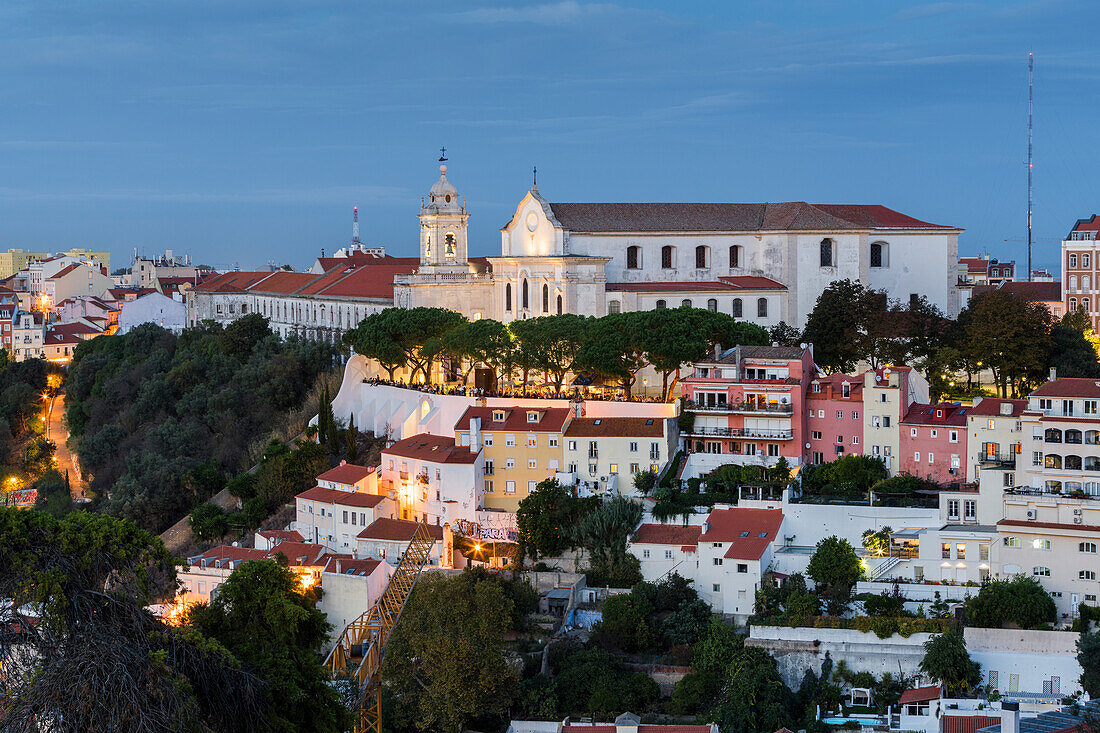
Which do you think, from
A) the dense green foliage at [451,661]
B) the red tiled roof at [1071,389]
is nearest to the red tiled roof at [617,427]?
the dense green foliage at [451,661]

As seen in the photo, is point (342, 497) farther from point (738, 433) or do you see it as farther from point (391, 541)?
point (738, 433)

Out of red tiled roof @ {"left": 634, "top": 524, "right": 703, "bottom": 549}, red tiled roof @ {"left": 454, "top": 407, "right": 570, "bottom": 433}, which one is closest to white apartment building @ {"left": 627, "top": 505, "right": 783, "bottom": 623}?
red tiled roof @ {"left": 634, "top": 524, "right": 703, "bottom": 549}

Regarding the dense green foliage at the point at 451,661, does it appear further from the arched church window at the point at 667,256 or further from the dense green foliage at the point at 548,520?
the arched church window at the point at 667,256

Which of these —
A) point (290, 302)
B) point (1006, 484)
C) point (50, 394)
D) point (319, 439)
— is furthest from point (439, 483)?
point (50, 394)

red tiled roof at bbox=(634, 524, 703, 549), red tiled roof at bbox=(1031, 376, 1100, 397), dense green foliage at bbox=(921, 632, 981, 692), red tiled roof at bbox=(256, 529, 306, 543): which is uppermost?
red tiled roof at bbox=(1031, 376, 1100, 397)

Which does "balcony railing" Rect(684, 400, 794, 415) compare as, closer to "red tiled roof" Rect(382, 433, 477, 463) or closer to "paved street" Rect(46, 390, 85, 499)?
"red tiled roof" Rect(382, 433, 477, 463)

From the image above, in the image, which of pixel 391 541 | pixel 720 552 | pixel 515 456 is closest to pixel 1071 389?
pixel 720 552

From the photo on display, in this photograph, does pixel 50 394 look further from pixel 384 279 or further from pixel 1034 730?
pixel 1034 730
